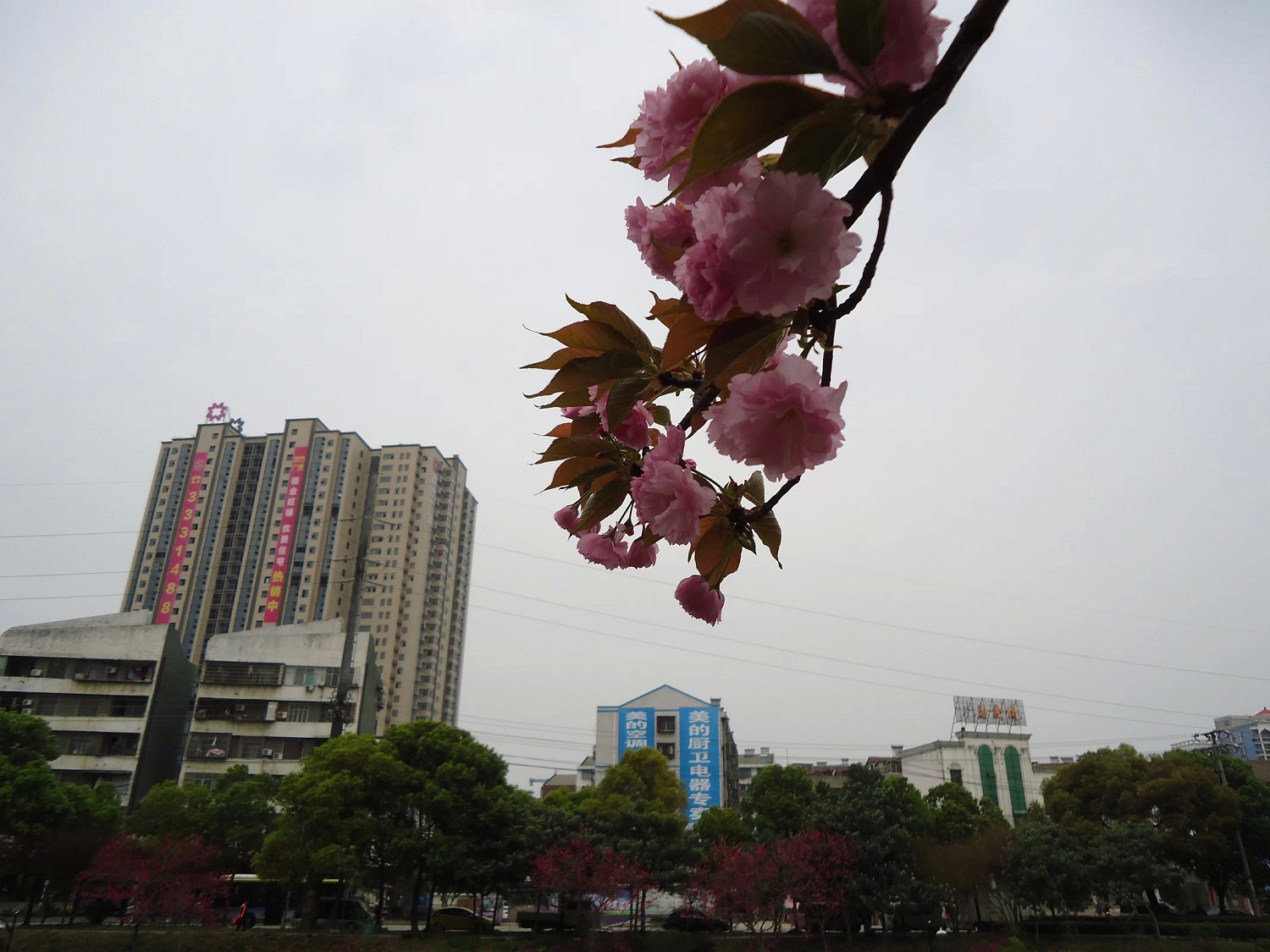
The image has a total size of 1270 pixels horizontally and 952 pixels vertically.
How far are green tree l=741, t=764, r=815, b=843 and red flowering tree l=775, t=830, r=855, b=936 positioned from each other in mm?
2968

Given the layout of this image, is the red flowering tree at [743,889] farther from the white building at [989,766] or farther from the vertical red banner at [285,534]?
the vertical red banner at [285,534]

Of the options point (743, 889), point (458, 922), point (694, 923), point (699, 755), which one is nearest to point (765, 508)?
point (743, 889)

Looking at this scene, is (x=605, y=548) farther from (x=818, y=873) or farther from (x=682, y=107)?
(x=818, y=873)

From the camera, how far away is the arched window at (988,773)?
100 ft

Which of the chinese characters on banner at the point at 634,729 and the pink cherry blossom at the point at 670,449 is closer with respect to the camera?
the pink cherry blossom at the point at 670,449

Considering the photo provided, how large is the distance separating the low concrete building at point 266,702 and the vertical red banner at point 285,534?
15.1m

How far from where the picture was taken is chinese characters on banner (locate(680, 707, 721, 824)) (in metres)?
30.0

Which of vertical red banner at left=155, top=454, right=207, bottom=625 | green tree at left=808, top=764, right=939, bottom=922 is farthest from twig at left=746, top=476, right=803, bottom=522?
vertical red banner at left=155, top=454, right=207, bottom=625

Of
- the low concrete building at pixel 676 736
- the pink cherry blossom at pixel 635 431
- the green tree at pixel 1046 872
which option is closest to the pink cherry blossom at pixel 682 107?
the pink cherry blossom at pixel 635 431

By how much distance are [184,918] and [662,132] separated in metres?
17.3

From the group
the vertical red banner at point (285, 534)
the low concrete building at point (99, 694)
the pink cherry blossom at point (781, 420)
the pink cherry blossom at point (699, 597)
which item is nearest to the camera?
the pink cherry blossom at point (781, 420)

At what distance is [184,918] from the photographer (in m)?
14.0

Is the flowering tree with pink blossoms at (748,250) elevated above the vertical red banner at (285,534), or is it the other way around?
the vertical red banner at (285,534)

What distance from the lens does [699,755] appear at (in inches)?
1211
